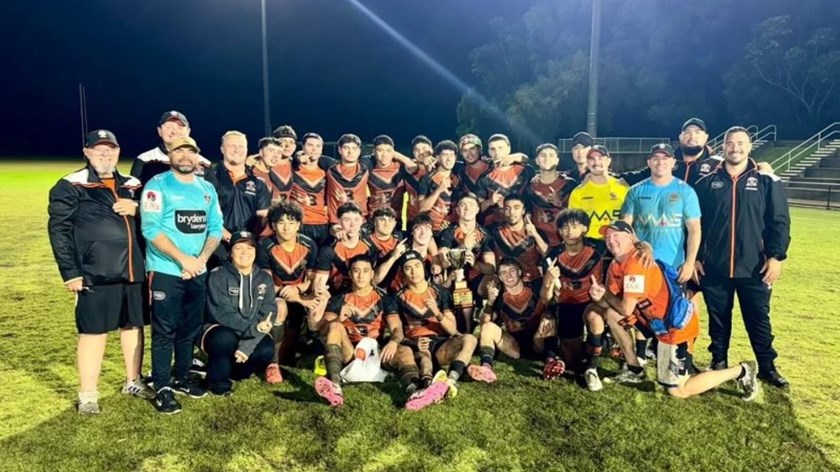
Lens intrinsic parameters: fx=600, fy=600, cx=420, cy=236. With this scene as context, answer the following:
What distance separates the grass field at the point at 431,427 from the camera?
3.63 meters

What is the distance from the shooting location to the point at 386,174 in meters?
6.79

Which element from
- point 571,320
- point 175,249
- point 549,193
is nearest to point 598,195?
point 549,193

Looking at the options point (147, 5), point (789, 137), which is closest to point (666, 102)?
point (789, 137)

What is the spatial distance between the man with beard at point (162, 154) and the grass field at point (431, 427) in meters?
1.71

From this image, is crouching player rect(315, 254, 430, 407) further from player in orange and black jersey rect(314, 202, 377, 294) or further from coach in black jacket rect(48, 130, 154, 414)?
coach in black jacket rect(48, 130, 154, 414)

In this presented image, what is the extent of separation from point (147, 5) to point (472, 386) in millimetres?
68872

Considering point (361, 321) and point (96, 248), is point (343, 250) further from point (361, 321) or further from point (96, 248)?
point (96, 248)

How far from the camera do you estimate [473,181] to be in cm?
674

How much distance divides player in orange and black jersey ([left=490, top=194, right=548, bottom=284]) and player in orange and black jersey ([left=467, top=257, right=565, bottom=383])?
275mm

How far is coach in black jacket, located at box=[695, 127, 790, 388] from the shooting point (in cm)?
487

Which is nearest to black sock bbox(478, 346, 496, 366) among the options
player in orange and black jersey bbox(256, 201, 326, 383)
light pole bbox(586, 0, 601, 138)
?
player in orange and black jersey bbox(256, 201, 326, 383)

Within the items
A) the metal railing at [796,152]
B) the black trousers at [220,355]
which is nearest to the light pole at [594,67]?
the black trousers at [220,355]

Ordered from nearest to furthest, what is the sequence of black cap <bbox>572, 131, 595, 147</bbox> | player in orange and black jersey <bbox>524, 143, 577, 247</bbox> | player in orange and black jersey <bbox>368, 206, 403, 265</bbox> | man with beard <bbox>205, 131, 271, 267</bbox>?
man with beard <bbox>205, 131, 271, 267</bbox> < player in orange and black jersey <bbox>368, 206, 403, 265</bbox> < player in orange and black jersey <bbox>524, 143, 577, 247</bbox> < black cap <bbox>572, 131, 595, 147</bbox>

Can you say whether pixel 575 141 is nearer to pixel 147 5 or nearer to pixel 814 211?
pixel 814 211
